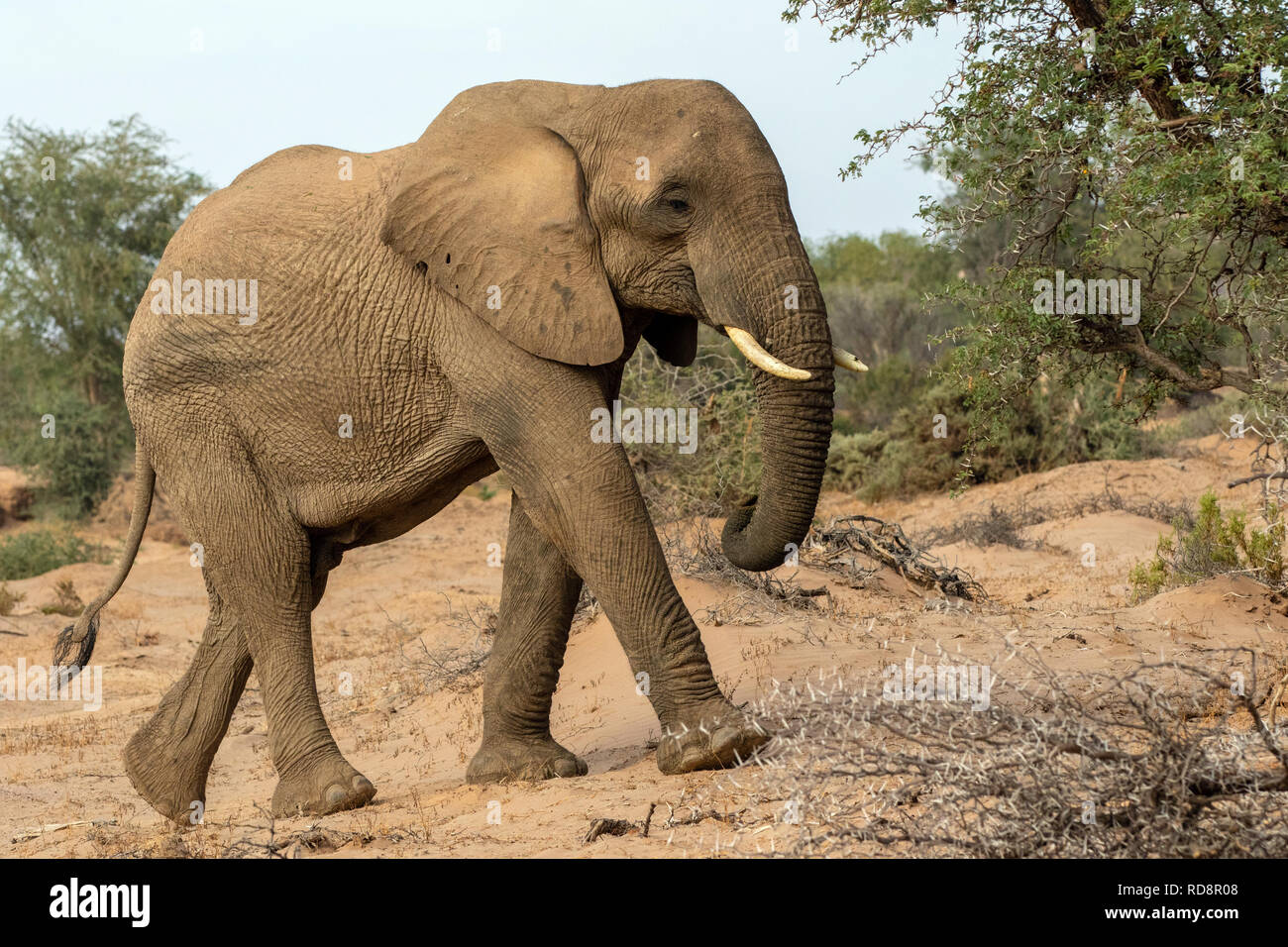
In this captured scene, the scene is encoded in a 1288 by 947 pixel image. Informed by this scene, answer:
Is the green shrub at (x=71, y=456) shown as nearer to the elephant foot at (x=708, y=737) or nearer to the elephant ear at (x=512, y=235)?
the elephant ear at (x=512, y=235)

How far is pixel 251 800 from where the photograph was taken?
745 centimetres

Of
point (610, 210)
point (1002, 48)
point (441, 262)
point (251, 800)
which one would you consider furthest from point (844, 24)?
point (251, 800)

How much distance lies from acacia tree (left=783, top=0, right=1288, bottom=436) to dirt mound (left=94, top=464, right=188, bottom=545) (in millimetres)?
15495

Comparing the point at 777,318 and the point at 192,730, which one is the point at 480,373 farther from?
the point at 192,730

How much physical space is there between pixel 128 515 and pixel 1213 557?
19.1 metres

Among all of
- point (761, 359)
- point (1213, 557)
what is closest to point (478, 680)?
point (761, 359)

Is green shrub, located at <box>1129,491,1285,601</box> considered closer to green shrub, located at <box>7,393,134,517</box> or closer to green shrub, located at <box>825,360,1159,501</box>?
green shrub, located at <box>825,360,1159,501</box>

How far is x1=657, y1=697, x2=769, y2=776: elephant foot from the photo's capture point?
17.6ft

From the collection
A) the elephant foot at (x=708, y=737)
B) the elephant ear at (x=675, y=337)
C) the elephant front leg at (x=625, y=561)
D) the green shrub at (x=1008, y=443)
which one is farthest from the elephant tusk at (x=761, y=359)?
the green shrub at (x=1008, y=443)

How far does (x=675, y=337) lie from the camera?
6.20 meters

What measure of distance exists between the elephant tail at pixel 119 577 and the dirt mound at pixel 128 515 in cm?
1347

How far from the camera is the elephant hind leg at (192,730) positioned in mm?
6602

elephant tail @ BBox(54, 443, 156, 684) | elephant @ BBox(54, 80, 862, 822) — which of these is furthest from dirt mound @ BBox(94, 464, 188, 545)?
elephant @ BBox(54, 80, 862, 822)

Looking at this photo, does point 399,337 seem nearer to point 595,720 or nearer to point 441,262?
point 441,262
